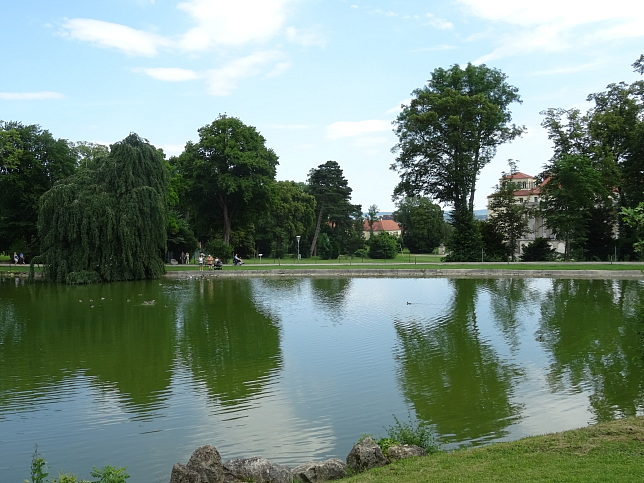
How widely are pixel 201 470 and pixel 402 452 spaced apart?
2.40 metres

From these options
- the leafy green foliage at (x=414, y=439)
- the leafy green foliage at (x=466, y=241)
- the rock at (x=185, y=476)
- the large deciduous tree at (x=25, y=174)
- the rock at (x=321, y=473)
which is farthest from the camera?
the leafy green foliage at (x=466, y=241)

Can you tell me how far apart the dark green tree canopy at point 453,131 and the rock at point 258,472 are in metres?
43.0

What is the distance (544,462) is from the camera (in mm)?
5926

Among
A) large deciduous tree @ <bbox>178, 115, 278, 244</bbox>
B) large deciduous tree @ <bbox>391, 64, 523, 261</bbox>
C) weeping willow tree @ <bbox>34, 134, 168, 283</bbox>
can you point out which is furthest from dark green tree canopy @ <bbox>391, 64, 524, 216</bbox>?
weeping willow tree @ <bbox>34, 134, 168, 283</bbox>

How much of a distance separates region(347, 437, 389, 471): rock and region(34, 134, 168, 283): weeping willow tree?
28.0 metres

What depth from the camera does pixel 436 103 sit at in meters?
47.4

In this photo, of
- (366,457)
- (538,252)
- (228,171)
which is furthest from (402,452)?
(538,252)

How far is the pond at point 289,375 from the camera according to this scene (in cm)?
825

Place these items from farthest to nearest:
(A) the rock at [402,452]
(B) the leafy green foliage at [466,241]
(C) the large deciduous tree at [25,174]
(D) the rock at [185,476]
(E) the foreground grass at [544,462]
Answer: (B) the leafy green foliage at [466,241]
(C) the large deciduous tree at [25,174]
(A) the rock at [402,452]
(D) the rock at [185,476]
(E) the foreground grass at [544,462]

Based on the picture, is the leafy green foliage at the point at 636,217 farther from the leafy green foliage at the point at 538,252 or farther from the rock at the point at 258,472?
the leafy green foliage at the point at 538,252

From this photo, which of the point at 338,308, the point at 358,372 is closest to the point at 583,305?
the point at 338,308

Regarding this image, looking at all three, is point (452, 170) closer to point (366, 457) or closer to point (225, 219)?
point (225, 219)

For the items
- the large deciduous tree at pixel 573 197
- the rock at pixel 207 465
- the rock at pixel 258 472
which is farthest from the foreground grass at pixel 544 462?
the large deciduous tree at pixel 573 197

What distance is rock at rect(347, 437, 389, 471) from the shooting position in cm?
659
